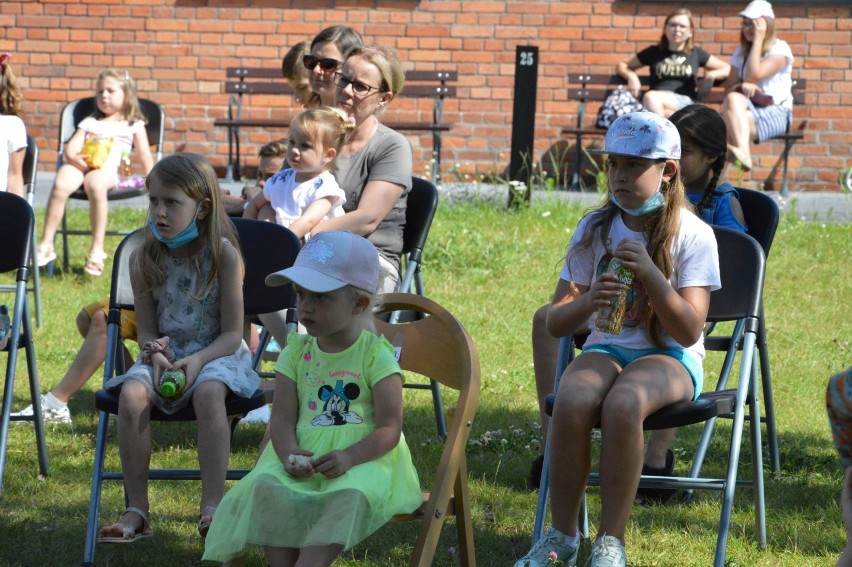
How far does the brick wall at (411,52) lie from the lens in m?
11.3

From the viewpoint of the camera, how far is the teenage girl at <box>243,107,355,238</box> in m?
5.13

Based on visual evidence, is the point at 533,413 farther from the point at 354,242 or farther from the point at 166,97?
the point at 166,97

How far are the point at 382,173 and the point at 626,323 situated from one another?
5.67 ft

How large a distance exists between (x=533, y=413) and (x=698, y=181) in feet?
5.59

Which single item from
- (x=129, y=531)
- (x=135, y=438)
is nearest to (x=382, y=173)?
(x=135, y=438)

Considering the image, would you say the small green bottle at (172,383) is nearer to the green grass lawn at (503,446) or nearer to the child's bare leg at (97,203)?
the green grass lawn at (503,446)

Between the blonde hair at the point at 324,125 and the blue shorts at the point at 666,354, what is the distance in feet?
5.96

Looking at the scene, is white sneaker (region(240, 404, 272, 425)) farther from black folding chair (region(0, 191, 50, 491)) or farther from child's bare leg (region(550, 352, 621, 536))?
child's bare leg (region(550, 352, 621, 536))

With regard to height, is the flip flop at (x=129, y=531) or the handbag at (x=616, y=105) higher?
the handbag at (x=616, y=105)

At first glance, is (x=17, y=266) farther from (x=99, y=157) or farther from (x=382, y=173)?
(x=99, y=157)

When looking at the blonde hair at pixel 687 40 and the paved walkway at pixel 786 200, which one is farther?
the blonde hair at pixel 687 40

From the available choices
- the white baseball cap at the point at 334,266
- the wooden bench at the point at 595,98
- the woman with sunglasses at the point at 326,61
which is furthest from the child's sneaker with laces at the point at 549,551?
the wooden bench at the point at 595,98

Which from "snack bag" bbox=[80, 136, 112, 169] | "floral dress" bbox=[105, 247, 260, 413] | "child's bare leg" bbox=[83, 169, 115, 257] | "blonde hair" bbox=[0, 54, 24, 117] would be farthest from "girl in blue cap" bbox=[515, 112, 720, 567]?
"snack bag" bbox=[80, 136, 112, 169]

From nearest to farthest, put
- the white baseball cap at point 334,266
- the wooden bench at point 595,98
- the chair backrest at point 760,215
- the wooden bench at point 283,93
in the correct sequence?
1. the white baseball cap at point 334,266
2. the chair backrest at point 760,215
3. the wooden bench at point 595,98
4. the wooden bench at point 283,93
